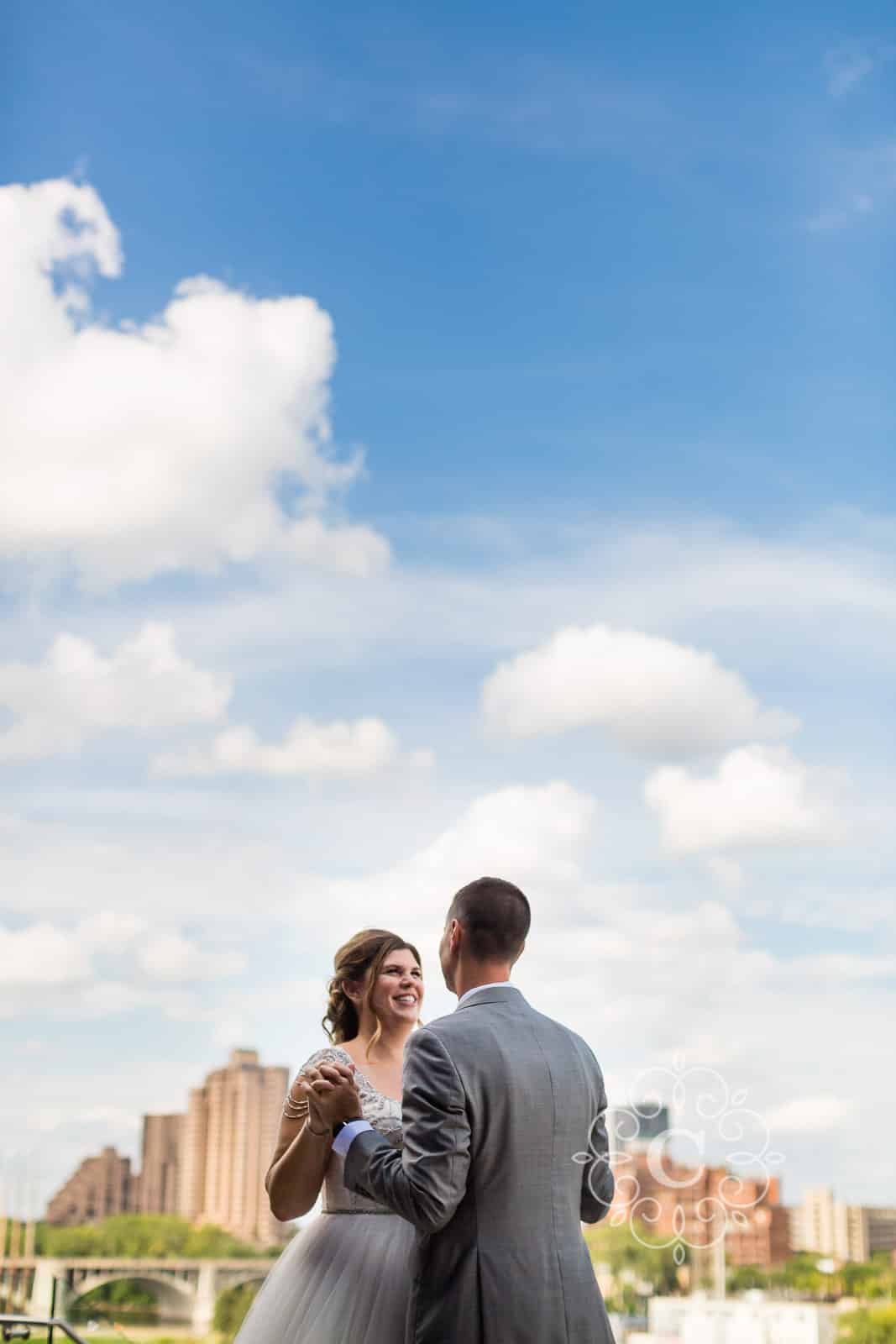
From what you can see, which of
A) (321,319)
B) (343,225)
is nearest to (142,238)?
(321,319)

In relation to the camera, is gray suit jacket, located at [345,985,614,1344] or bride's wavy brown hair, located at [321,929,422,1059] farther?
bride's wavy brown hair, located at [321,929,422,1059]

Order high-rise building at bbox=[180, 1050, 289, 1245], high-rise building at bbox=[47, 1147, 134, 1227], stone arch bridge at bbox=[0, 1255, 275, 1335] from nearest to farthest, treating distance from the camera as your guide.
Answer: stone arch bridge at bbox=[0, 1255, 275, 1335]
high-rise building at bbox=[180, 1050, 289, 1245]
high-rise building at bbox=[47, 1147, 134, 1227]

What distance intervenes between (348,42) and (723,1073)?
83.9 feet

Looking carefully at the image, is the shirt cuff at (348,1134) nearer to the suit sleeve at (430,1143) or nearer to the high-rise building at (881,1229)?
the suit sleeve at (430,1143)

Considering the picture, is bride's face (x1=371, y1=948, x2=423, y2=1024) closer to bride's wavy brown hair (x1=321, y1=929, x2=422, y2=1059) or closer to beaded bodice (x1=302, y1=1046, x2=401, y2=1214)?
bride's wavy brown hair (x1=321, y1=929, x2=422, y2=1059)

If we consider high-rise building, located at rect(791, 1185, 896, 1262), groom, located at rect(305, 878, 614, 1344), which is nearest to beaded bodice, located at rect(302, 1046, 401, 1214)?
groom, located at rect(305, 878, 614, 1344)

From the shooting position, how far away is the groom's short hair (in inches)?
76.5

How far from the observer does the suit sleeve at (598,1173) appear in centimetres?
199

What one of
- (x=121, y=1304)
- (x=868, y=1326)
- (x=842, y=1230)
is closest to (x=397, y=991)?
(x=842, y=1230)

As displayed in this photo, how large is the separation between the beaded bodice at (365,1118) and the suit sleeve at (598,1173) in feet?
1.35

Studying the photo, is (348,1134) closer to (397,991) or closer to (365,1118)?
(365,1118)

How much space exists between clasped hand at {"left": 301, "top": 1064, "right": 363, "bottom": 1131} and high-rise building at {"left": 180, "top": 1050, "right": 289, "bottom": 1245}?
49.2m

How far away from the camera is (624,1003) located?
47094 mm

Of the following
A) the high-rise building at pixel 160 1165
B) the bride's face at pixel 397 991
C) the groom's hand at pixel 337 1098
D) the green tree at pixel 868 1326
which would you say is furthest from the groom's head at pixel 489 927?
the high-rise building at pixel 160 1165
